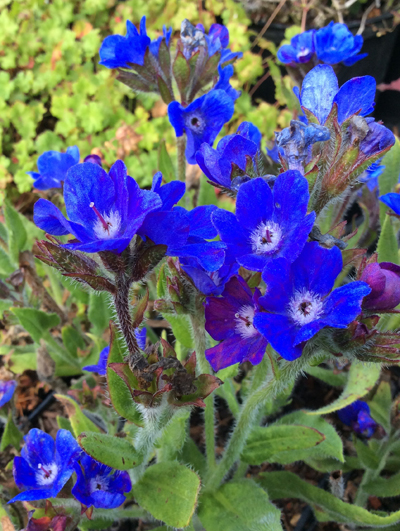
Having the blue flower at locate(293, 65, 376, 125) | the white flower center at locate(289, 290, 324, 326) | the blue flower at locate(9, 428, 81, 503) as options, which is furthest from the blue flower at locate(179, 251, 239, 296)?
the blue flower at locate(9, 428, 81, 503)

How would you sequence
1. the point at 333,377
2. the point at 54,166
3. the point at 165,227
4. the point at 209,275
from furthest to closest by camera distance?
the point at 333,377 → the point at 54,166 → the point at 209,275 → the point at 165,227

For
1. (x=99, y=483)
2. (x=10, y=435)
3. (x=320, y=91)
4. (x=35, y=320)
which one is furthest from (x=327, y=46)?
(x=10, y=435)

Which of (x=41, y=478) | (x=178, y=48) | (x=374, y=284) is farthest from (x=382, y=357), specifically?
(x=178, y=48)

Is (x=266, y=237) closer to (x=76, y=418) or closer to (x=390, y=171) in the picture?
(x=76, y=418)

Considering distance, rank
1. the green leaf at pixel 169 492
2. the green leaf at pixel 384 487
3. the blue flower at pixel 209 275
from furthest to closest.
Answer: the green leaf at pixel 384 487, the green leaf at pixel 169 492, the blue flower at pixel 209 275

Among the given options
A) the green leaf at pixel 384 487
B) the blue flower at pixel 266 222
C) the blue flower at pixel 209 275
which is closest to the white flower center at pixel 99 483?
the blue flower at pixel 209 275

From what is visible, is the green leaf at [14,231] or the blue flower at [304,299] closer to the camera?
the blue flower at [304,299]

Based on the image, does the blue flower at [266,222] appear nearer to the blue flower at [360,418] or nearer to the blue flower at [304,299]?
the blue flower at [304,299]
